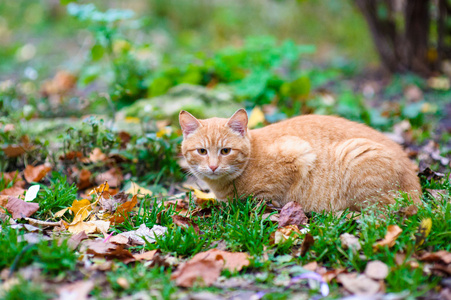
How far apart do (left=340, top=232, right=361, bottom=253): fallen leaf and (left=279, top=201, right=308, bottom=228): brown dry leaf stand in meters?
0.45

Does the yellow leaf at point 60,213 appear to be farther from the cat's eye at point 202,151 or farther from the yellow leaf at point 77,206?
the cat's eye at point 202,151

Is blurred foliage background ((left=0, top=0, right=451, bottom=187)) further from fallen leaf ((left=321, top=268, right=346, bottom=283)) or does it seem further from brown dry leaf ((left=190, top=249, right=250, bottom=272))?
fallen leaf ((left=321, top=268, right=346, bottom=283))

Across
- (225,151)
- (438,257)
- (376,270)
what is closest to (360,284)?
(376,270)

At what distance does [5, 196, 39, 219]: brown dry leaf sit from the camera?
3.21 metres

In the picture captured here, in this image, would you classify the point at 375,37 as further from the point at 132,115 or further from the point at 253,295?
the point at 253,295

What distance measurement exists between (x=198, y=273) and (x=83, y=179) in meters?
2.12

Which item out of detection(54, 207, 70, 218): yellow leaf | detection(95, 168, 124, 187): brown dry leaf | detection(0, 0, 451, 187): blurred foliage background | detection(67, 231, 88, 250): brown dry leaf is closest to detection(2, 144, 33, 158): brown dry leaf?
detection(0, 0, 451, 187): blurred foliage background

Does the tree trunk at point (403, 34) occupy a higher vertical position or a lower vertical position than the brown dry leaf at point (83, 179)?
higher

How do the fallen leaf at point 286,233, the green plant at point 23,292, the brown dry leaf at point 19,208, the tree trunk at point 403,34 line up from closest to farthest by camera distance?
the green plant at point 23,292, the fallen leaf at point 286,233, the brown dry leaf at point 19,208, the tree trunk at point 403,34

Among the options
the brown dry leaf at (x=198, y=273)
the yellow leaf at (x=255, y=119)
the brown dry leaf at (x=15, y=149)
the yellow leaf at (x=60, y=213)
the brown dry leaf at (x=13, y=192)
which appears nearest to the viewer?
the brown dry leaf at (x=198, y=273)

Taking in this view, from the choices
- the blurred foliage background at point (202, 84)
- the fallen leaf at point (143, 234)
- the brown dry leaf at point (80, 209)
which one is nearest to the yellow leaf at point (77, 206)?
the brown dry leaf at point (80, 209)

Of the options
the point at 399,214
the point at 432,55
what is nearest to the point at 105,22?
the point at 399,214

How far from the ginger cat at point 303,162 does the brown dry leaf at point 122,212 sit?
0.66 metres

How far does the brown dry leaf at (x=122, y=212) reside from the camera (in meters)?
3.24
